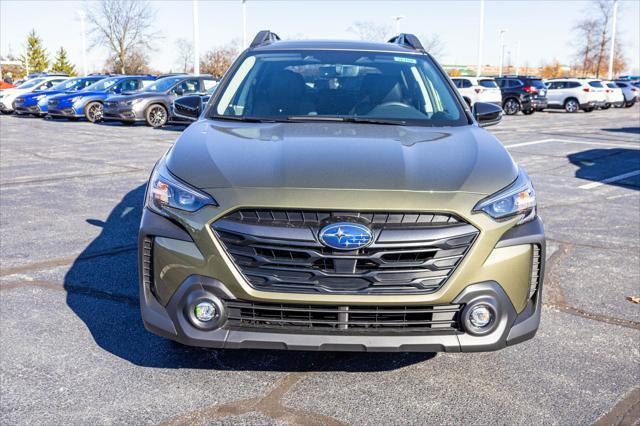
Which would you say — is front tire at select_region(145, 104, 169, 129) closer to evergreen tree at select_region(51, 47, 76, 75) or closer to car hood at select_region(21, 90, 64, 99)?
car hood at select_region(21, 90, 64, 99)

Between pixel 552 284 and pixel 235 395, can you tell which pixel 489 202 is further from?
pixel 552 284

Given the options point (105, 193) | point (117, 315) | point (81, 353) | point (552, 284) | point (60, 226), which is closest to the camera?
point (81, 353)

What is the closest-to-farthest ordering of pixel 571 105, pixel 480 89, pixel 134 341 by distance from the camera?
pixel 134 341 < pixel 480 89 < pixel 571 105

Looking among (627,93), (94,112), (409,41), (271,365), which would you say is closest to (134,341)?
(271,365)

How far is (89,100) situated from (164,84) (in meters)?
4.02

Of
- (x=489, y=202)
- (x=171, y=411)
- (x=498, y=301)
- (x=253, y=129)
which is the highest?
(x=253, y=129)

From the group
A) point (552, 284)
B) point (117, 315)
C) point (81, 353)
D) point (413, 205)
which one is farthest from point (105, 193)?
point (413, 205)

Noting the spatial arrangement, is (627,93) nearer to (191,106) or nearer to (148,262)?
(191,106)

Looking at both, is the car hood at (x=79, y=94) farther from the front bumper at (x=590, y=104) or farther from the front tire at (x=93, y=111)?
the front bumper at (x=590, y=104)

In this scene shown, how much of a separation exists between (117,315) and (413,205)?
7.29ft

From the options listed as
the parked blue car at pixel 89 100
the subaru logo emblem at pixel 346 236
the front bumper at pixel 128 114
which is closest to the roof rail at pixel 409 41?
the subaru logo emblem at pixel 346 236

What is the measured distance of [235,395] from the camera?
3148mm

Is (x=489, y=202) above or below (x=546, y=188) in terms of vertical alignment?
above

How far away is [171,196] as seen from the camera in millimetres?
3061
